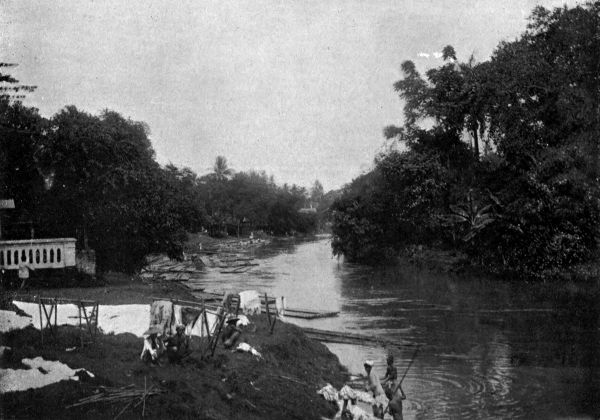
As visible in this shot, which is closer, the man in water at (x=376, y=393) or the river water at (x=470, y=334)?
the man in water at (x=376, y=393)

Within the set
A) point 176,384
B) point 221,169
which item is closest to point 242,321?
point 176,384

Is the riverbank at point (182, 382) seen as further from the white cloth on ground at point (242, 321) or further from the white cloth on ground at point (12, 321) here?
the white cloth on ground at point (242, 321)

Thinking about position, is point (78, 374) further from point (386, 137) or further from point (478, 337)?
point (386, 137)

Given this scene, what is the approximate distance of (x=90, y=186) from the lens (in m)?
23.6

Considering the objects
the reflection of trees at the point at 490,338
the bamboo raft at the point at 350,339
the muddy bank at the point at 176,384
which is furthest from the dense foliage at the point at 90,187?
the reflection of trees at the point at 490,338

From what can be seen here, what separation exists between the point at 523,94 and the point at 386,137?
13.2 meters

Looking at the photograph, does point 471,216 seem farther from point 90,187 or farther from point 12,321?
point 12,321

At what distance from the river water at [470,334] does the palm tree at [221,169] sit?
7567 centimetres

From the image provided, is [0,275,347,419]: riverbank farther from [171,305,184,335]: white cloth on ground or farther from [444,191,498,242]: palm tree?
[444,191,498,242]: palm tree

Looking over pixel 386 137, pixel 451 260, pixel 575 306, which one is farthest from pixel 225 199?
pixel 575 306

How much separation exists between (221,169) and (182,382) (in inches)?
4175

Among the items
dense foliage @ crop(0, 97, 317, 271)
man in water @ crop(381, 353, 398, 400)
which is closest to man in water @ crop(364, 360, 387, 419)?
man in water @ crop(381, 353, 398, 400)

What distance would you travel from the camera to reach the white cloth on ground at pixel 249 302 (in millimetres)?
17362

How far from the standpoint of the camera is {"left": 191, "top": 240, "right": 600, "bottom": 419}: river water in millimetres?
14289
